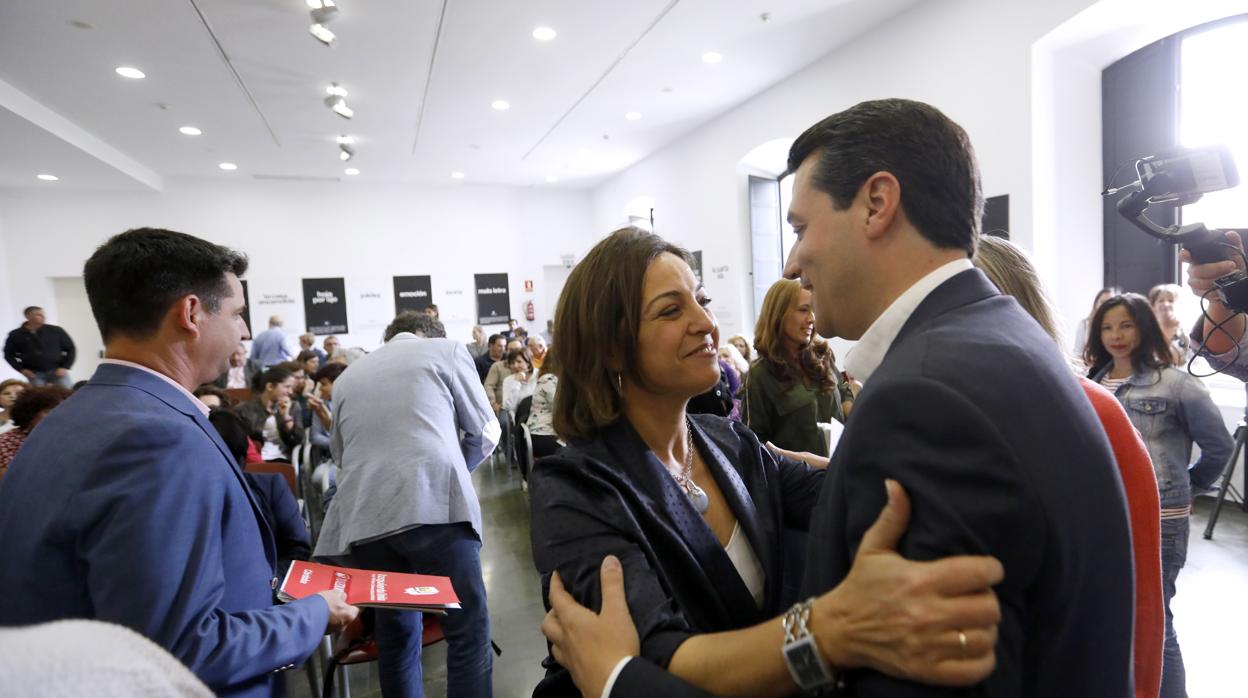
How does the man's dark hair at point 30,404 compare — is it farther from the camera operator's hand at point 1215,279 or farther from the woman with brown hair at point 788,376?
the camera operator's hand at point 1215,279

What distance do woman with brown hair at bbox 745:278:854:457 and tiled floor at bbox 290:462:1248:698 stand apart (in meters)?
1.70

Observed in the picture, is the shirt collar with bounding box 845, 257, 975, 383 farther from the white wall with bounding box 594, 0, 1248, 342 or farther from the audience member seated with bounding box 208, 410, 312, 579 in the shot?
the white wall with bounding box 594, 0, 1248, 342

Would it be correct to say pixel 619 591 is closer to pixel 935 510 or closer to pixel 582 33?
pixel 935 510

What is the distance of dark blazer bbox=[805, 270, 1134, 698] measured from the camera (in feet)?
1.87

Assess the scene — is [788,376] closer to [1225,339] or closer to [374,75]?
[1225,339]

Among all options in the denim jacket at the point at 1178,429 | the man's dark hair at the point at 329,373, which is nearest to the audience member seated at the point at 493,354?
the man's dark hair at the point at 329,373

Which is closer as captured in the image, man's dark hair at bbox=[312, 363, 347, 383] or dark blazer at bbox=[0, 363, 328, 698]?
dark blazer at bbox=[0, 363, 328, 698]

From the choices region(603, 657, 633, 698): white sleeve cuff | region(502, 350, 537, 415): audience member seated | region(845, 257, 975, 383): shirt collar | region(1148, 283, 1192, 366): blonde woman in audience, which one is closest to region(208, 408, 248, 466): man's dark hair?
region(603, 657, 633, 698): white sleeve cuff

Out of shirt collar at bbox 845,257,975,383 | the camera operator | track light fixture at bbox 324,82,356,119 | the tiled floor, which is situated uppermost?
track light fixture at bbox 324,82,356,119

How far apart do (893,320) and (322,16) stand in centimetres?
577

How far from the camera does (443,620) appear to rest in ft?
7.92

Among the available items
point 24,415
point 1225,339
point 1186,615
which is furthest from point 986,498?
point 24,415

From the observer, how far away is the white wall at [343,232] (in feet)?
33.8

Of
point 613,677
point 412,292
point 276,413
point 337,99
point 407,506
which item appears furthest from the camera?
point 412,292
